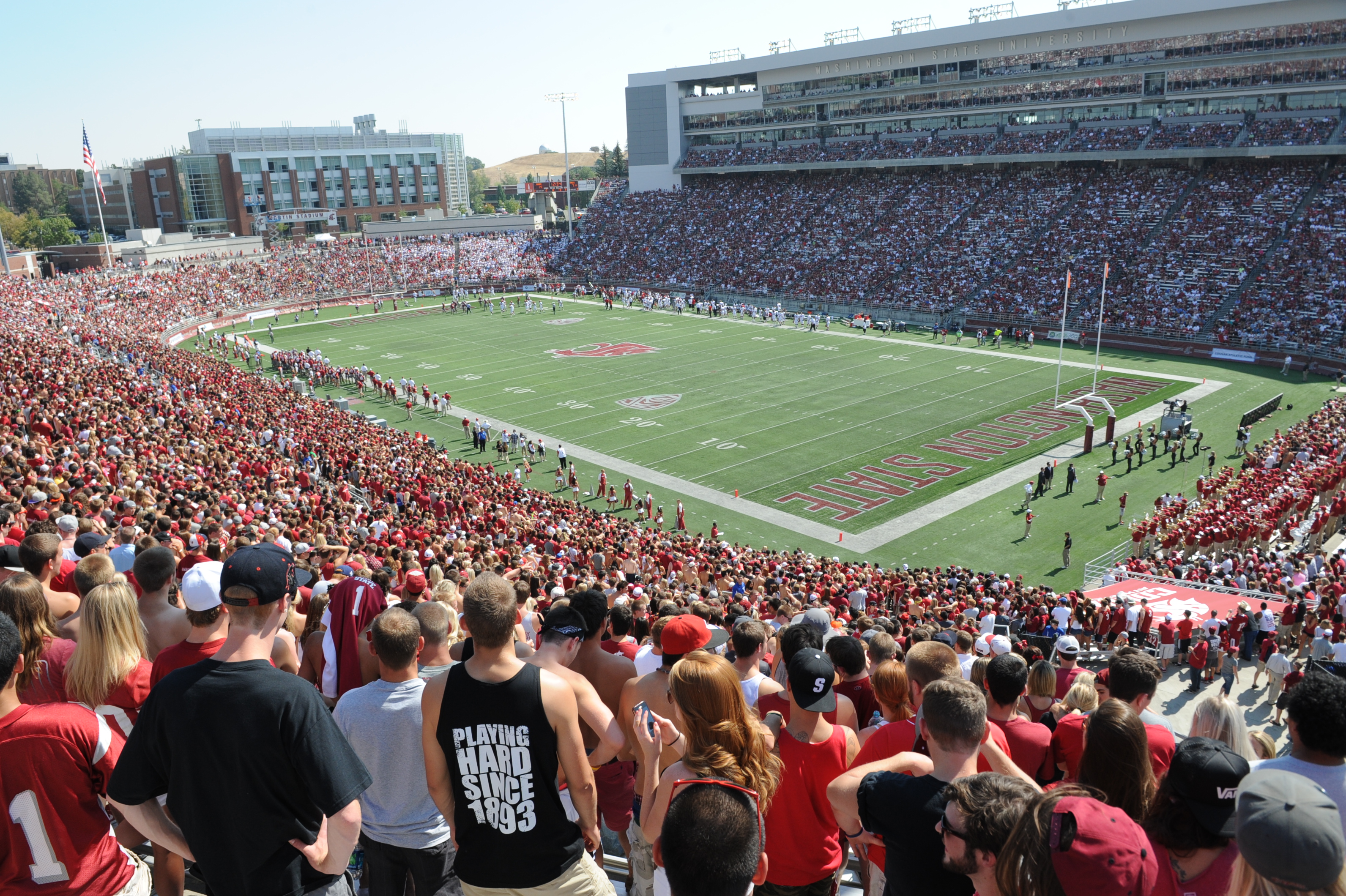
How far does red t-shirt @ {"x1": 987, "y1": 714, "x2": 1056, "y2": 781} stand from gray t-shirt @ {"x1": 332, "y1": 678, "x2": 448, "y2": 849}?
9.52 feet

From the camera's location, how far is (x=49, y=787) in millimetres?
3543

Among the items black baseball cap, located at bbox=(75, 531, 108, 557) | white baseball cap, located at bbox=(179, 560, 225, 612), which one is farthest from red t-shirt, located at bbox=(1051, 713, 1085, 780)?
black baseball cap, located at bbox=(75, 531, 108, 557)

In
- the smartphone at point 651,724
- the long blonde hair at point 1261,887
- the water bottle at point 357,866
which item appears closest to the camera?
the long blonde hair at point 1261,887

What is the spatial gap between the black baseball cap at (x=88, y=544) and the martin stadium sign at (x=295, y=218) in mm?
94452

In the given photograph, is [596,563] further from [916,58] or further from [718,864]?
[916,58]

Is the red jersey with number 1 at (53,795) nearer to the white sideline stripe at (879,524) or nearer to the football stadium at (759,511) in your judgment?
the football stadium at (759,511)

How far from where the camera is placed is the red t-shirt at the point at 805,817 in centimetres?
415

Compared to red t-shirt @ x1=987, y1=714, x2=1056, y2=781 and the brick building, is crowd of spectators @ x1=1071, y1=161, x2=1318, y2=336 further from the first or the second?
the brick building

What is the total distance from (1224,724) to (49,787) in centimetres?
493

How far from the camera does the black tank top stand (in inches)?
148

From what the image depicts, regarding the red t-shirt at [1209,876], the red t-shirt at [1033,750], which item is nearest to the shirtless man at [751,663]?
the red t-shirt at [1033,750]

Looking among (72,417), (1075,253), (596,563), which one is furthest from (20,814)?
(1075,253)

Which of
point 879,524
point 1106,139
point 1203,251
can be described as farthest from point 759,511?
point 1106,139

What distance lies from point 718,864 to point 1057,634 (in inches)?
507
